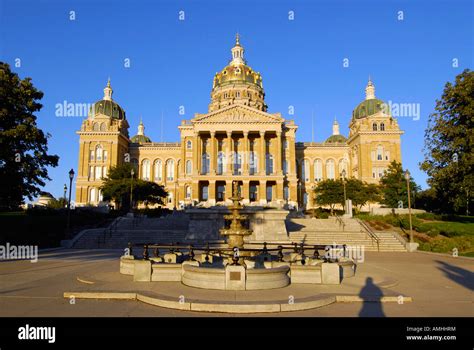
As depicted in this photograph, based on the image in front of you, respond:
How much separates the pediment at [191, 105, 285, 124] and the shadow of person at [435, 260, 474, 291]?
156ft

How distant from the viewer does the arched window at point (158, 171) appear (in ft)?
260

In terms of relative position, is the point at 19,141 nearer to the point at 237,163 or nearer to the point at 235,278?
the point at 235,278

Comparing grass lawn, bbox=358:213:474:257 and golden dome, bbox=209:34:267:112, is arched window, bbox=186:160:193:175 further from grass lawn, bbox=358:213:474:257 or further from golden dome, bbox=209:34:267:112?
grass lawn, bbox=358:213:474:257

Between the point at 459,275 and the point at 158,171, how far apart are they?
7026cm

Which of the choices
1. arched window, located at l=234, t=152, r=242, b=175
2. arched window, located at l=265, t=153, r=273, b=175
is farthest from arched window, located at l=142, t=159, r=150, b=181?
arched window, located at l=265, t=153, r=273, b=175

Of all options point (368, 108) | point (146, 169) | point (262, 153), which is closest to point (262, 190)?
point (262, 153)

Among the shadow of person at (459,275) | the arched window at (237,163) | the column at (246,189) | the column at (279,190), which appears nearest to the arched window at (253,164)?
the arched window at (237,163)

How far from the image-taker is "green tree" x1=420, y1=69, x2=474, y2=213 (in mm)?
25953

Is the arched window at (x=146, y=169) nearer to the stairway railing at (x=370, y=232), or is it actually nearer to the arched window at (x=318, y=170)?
the arched window at (x=318, y=170)

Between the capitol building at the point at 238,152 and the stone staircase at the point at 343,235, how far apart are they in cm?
1990

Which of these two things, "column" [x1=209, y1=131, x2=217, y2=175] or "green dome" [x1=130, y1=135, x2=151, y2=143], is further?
"green dome" [x1=130, y1=135, x2=151, y2=143]

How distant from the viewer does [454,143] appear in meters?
26.7
